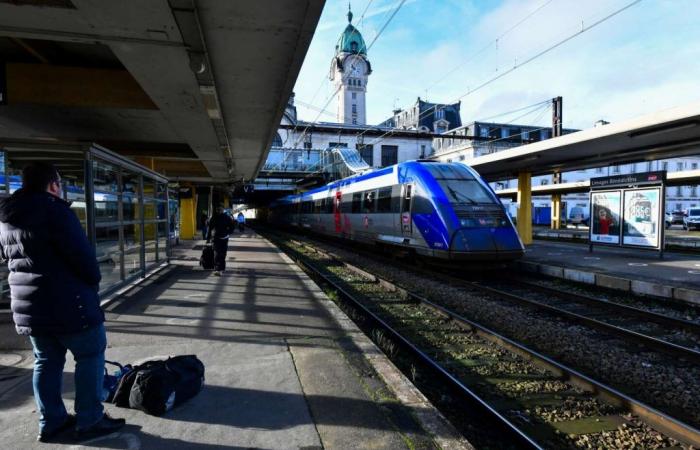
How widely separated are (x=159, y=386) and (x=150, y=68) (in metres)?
3.82

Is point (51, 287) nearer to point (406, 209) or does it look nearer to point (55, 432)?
point (55, 432)

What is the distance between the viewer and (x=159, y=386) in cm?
329

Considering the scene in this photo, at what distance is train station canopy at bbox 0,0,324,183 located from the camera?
4145 millimetres

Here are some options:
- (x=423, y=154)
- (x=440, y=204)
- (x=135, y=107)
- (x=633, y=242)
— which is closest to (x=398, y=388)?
(x=135, y=107)

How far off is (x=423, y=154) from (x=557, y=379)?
71.7 meters

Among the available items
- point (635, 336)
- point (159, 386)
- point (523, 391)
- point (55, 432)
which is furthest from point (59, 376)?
point (635, 336)

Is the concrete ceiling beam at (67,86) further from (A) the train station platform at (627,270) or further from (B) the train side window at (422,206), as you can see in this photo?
(A) the train station platform at (627,270)

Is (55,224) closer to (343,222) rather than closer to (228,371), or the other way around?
(228,371)

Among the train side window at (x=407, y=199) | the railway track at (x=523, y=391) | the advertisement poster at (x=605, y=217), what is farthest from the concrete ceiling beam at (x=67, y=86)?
the advertisement poster at (x=605, y=217)

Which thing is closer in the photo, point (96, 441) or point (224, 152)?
point (96, 441)

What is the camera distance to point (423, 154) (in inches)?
2943

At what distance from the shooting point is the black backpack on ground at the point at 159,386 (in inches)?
129

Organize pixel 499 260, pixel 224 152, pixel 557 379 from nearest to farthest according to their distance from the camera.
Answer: pixel 557 379 < pixel 499 260 < pixel 224 152

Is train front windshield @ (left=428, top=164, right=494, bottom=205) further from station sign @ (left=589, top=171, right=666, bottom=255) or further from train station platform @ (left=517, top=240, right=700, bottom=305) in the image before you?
station sign @ (left=589, top=171, right=666, bottom=255)
